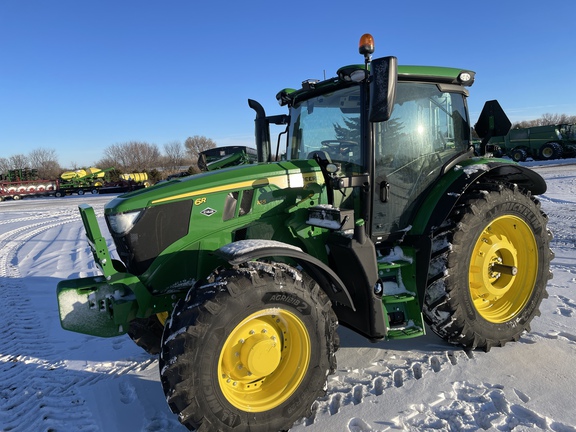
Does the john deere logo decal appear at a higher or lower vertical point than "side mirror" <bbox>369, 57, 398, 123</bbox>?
lower

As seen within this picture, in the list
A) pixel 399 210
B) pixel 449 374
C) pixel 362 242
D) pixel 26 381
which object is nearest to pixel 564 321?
pixel 449 374

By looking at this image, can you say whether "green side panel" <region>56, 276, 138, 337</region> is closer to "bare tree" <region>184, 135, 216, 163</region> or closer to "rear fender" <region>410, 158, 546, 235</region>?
"rear fender" <region>410, 158, 546, 235</region>

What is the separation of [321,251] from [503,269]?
5.44 ft

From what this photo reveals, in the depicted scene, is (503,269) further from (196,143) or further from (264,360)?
(196,143)

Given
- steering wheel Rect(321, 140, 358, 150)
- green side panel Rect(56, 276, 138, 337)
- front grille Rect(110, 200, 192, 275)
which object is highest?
steering wheel Rect(321, 140, 358, 150)

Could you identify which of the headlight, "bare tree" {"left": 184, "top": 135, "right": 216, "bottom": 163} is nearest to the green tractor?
the headlight

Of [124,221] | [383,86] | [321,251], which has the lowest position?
[321,251]

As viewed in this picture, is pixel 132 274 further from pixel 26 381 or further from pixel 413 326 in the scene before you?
pixel 413 326

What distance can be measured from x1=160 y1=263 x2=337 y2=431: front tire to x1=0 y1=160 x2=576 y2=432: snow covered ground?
0.28 m

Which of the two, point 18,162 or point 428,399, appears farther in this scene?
point 18,162

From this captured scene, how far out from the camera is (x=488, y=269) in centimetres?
366

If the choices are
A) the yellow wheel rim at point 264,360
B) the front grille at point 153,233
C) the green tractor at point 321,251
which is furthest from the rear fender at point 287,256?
the front grille at point 153,233

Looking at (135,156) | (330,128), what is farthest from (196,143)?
(330,128)

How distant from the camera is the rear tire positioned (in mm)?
Answer: 3240
